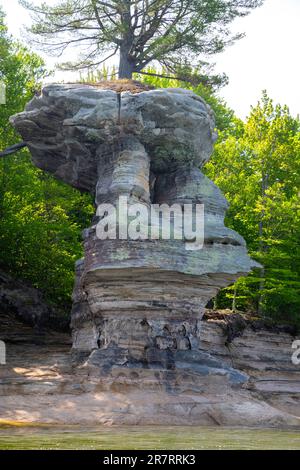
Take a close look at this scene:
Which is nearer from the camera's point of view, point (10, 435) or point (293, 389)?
point (10, 435)

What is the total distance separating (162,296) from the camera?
15.3 m

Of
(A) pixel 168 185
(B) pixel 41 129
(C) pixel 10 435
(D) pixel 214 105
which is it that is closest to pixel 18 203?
(B) pixel 41 129

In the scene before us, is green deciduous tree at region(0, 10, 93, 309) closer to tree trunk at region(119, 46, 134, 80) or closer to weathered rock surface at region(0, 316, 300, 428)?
tree trunk at region(119, 46, 134, 80)

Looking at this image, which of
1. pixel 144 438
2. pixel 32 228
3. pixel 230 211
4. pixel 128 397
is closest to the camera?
pixel 144 438

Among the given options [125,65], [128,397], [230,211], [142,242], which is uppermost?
[125,65]

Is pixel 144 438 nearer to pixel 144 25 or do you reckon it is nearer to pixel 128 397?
pixel 128 397

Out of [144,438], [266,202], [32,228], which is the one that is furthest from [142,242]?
[266,202]

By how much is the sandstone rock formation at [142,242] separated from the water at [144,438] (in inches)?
105

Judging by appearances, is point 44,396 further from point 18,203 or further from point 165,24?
point 165,24

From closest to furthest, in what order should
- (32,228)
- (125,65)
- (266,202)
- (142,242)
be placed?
(142,242) → (125,65) → (32,228) → (266,202)

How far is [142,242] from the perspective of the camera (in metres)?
14.8

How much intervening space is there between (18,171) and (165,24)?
7535mm

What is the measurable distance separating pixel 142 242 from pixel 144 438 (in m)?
5.57

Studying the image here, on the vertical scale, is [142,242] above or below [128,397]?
above
